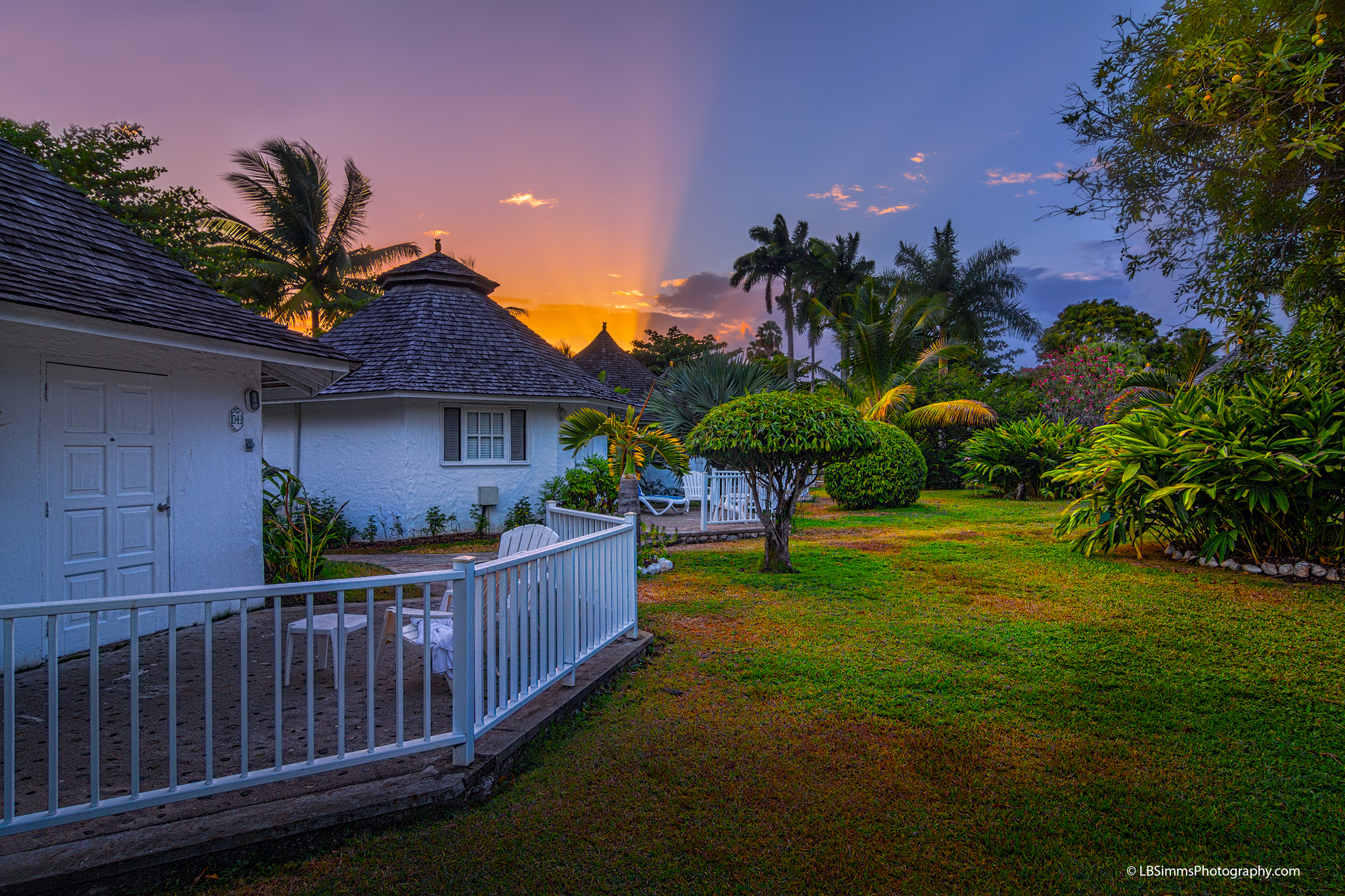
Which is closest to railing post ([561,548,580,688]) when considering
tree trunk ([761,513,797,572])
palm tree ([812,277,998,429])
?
tree trunk ([761,513,797,572])

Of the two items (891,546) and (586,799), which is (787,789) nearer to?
(586,799)

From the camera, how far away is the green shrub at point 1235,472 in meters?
7.01

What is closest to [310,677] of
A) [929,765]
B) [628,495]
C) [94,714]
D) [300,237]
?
[94,714]

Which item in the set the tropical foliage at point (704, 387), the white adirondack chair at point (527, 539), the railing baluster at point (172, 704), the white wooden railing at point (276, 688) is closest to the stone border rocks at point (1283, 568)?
the white wooden railing at point (276, 688)

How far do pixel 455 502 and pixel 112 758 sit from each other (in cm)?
961

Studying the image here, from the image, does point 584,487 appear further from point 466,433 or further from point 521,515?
point 466,433

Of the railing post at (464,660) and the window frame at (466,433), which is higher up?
the window frame at (466,433)

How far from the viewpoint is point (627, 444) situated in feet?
29.8

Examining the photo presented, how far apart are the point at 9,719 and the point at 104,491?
409 centimetres

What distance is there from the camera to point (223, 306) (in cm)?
666

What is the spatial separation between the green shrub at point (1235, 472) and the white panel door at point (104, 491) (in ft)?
36.7

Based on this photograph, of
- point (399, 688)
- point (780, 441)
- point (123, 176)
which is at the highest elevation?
point (123, 176)

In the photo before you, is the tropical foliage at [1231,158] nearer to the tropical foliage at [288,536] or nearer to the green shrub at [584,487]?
the green shrub at [584,487]

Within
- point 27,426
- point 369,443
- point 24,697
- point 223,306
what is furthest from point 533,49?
point 24,697
